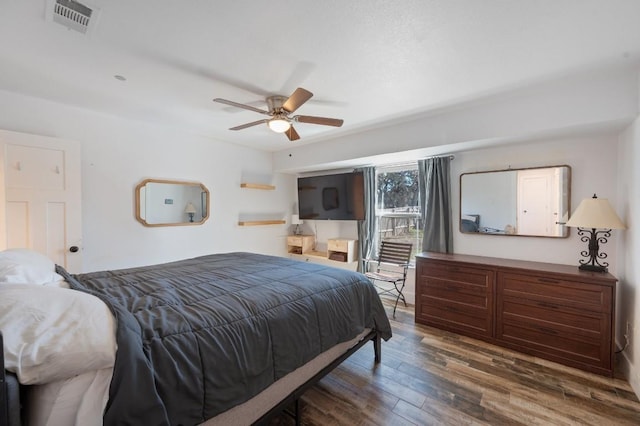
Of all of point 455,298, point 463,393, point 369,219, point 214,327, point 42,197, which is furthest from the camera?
point 369,219

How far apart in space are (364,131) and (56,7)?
3.10 m

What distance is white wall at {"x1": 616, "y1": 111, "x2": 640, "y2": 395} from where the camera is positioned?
6.91 feet

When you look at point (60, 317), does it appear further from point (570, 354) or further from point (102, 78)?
point (570, 354)

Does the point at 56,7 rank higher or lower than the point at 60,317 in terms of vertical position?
higher

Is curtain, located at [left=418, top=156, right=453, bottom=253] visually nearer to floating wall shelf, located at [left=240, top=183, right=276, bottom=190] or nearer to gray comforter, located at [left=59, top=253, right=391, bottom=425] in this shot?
gray comforter, located at [left=59, top=253, right=391, bottom=425]

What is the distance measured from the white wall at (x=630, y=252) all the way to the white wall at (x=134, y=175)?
448cm

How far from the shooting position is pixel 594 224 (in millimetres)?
2299

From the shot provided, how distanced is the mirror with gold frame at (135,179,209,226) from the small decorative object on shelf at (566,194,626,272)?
14.0 feet

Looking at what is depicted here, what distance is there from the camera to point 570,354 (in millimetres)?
2396

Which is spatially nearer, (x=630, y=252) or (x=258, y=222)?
(x=630, y=252)

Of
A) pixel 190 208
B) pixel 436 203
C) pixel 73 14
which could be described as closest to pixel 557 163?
pixel 436 203

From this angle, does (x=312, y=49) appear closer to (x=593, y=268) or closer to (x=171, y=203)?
(x=171, y=203)

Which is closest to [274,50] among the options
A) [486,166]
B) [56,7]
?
[56,7]

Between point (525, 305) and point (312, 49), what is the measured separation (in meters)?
2.96
